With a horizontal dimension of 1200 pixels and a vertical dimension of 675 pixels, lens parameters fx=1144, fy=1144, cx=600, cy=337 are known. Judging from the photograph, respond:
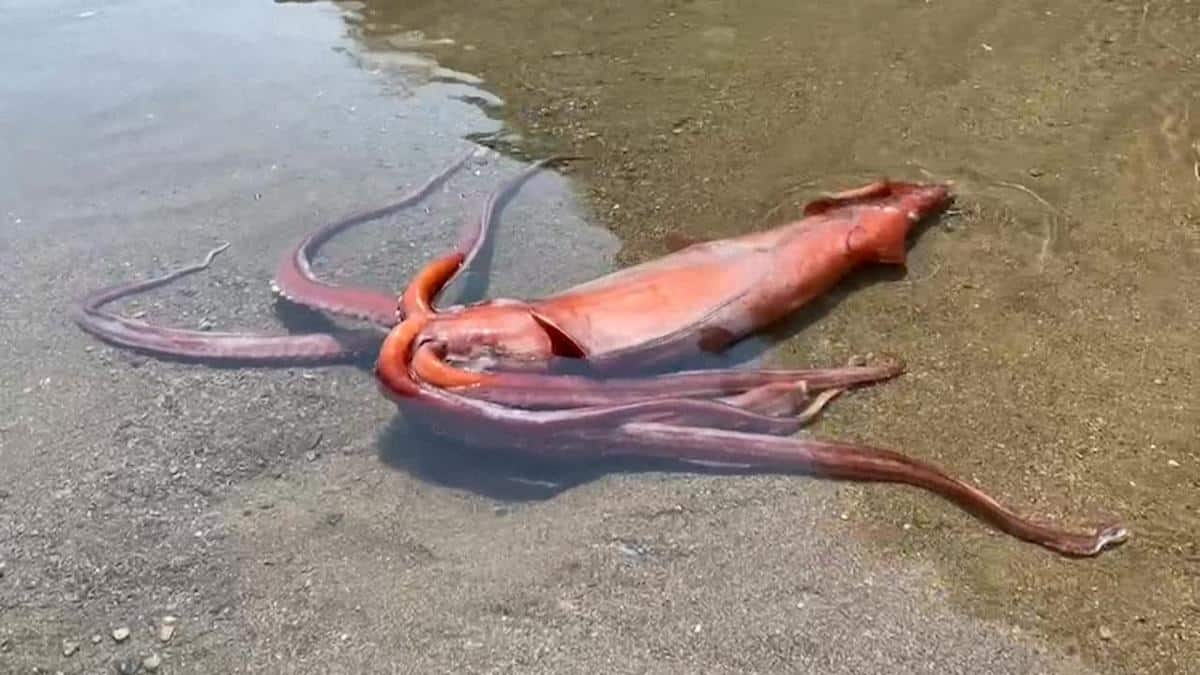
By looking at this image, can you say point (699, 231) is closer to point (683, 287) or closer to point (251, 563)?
point (683, 287)

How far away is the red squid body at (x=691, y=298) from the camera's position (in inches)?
129

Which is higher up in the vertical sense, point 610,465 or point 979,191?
point 979,191

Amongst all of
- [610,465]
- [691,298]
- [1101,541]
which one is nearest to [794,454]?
[610,465]

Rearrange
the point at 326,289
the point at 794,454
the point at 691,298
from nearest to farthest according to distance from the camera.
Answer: the point at 794,454 → the point at 691,298 → the point at 326,289


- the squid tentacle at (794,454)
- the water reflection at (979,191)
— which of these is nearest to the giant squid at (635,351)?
the squid tentacle at (794,454)

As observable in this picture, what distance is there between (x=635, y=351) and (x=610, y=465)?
36 centimetres

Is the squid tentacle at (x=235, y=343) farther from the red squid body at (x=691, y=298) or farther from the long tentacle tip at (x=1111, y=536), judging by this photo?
the long tentacle tip at (x=1111, y=536)

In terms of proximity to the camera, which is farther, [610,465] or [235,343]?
[235,343]

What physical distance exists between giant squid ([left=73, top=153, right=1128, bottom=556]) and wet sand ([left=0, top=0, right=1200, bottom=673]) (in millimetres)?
74

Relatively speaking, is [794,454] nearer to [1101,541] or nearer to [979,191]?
[1101,541]

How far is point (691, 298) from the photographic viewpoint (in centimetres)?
346

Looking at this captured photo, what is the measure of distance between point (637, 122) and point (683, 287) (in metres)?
1.64

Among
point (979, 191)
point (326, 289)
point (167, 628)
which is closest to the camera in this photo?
point (167, 628)

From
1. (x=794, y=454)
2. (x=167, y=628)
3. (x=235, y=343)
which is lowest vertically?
(x=167, y=628)
